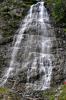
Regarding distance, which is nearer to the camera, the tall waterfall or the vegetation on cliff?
the tall waterfall

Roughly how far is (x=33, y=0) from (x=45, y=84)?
1571 cm

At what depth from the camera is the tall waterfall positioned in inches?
904

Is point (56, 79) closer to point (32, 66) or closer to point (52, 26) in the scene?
point (32, 66)

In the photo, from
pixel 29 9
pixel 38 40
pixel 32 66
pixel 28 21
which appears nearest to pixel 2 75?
pixel 32 66

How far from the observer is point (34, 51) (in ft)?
83.4

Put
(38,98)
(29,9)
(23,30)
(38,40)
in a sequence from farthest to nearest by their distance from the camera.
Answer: (29,9)
(23,30)
(38,40)
(38,98)

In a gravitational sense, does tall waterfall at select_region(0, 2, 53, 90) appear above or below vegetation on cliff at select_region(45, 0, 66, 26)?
below

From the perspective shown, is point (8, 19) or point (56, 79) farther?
point (8, 19)

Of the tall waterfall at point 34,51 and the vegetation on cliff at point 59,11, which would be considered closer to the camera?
the tall waterfall at point 34,51

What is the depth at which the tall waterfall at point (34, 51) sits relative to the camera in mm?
22953

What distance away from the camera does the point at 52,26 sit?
28.1 metres

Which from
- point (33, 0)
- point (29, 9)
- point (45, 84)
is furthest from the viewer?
point (33, 0)

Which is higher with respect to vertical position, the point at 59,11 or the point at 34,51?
the point at 59,11

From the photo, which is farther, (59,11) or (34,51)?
(59,11)
